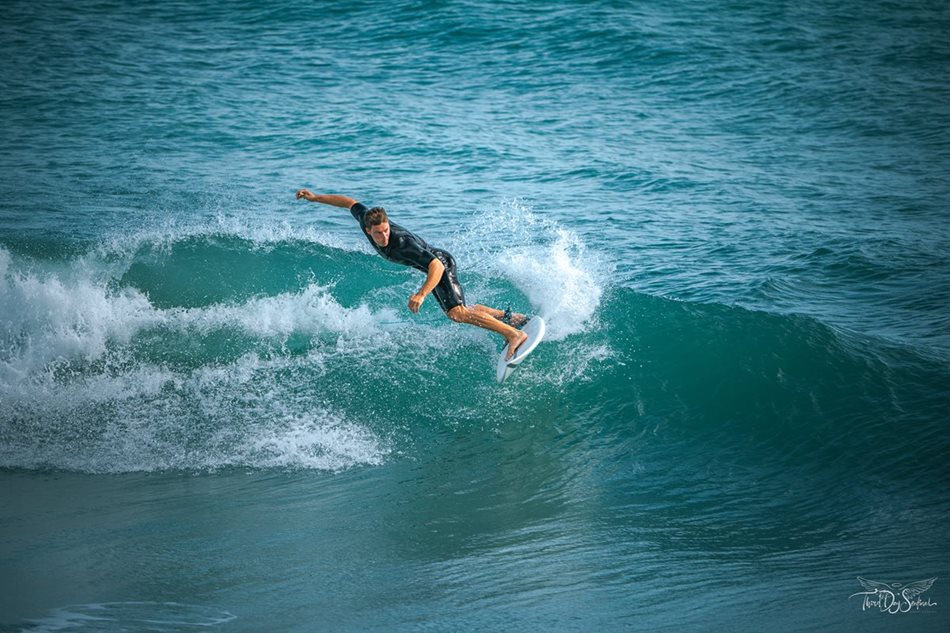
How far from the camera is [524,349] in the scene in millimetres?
8156

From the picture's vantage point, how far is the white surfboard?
815cm

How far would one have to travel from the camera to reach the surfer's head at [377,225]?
7422 mm

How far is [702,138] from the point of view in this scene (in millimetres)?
16297

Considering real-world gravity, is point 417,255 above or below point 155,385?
above

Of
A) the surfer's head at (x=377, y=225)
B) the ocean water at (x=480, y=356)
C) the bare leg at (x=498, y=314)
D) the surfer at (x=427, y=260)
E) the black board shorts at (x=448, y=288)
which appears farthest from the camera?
the bare leg at (x=498, y=314)

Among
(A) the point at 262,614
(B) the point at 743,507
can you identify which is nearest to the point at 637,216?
(B) the point at 743,507

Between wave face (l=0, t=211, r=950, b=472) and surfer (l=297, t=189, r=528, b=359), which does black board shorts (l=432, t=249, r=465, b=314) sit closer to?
surfer (l=297, t=189, r=528, b=359)

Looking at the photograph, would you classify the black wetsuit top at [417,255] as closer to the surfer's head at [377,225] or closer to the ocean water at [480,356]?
the surfer's head at [377,225]

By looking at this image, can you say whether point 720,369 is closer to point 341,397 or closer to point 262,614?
point 341,397

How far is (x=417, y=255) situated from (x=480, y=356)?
1765 millimetres

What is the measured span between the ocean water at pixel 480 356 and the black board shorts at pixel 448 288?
3.15 ft

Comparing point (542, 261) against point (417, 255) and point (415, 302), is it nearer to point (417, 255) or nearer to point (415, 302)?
point (417, 255)

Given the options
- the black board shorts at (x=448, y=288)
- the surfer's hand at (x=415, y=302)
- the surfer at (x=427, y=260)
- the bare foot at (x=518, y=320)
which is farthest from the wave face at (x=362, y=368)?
the surfer's hand at (x=415, y=302)

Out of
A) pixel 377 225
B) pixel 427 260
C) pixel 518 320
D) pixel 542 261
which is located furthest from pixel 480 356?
pixel 377 225
